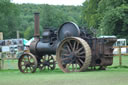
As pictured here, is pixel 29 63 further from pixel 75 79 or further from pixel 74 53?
pixel 75 79

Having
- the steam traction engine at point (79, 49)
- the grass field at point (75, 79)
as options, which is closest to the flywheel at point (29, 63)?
the steam traction engine at point (79, 49)

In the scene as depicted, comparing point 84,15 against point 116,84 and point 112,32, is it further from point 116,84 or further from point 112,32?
point 116,84

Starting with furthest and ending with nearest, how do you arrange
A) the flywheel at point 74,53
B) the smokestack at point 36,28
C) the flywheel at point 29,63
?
the smokestack at point 36,28, the flywheel at point 29,63, the flywheel at point 74,53

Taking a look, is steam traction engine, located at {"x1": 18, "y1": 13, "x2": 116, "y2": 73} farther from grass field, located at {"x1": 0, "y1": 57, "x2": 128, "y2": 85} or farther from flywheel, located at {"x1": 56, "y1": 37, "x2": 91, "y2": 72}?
grass field, located at {"x1": 0, "y1": 57, "x2": 128, "y2": 85}

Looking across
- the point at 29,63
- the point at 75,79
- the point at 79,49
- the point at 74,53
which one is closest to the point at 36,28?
the point at 29,63

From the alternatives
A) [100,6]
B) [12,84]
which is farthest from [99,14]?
[12,84]

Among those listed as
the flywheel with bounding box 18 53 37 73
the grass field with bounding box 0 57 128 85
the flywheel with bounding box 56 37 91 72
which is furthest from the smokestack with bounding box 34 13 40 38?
the grass field with bounding box 0 57 128 85

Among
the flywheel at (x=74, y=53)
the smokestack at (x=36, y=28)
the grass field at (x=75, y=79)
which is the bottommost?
the grass field at (x=75, y=79)

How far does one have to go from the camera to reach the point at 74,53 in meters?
15.8

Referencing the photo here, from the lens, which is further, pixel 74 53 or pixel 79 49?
pixel 74 53

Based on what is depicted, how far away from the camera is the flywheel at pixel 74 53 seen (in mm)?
15148

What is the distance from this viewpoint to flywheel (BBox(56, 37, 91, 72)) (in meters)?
15.1

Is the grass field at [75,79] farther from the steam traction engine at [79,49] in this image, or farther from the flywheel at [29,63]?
the flywheel at [29,63]

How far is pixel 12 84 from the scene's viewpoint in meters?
11.3
